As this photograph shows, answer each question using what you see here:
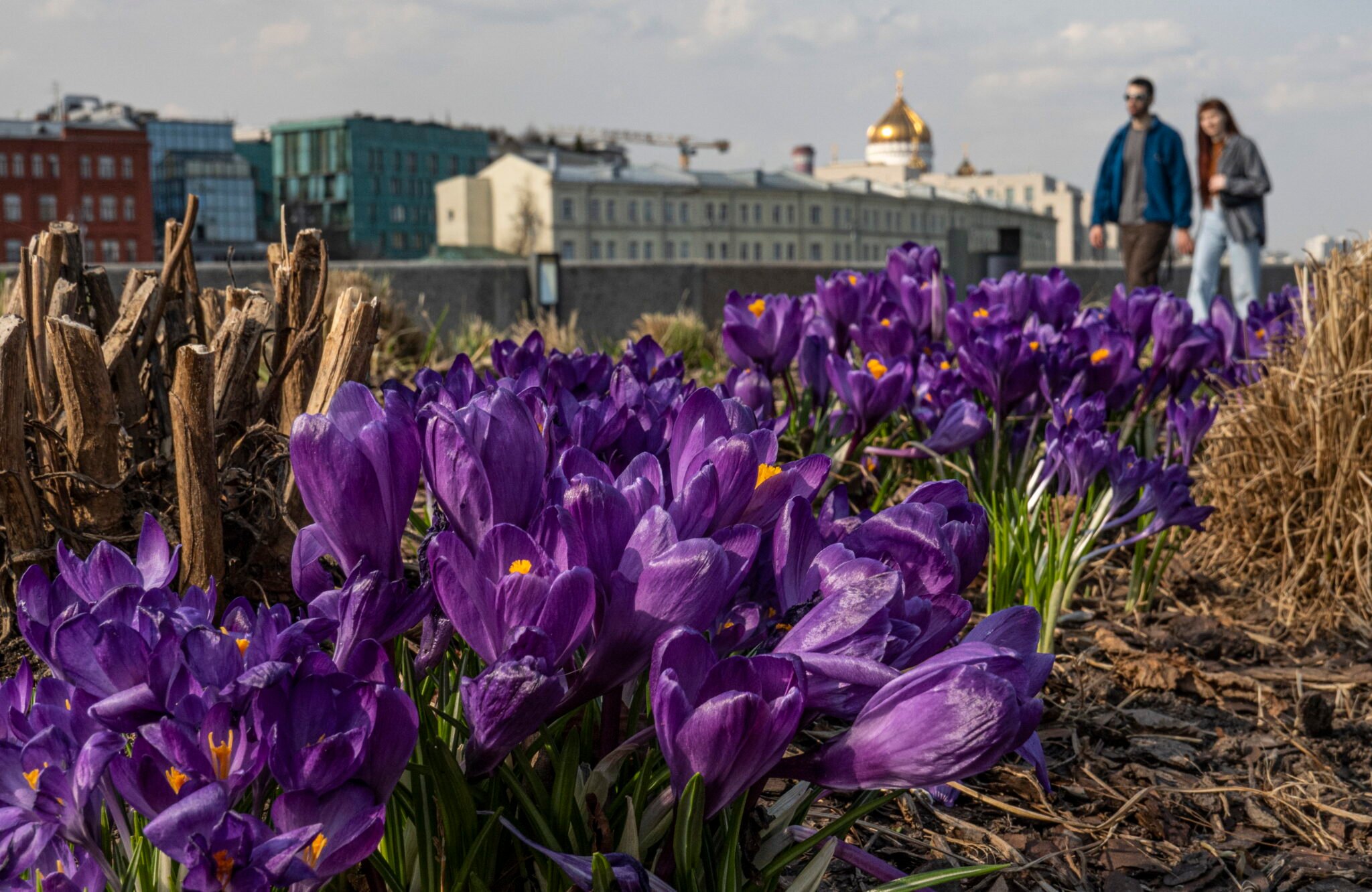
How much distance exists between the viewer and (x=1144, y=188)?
7844 mm

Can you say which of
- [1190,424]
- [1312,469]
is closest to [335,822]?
[1190,424]

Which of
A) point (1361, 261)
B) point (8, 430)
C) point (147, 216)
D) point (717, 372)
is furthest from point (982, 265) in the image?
point (147, 216)

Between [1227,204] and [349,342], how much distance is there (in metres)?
7.07

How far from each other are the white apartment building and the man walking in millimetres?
63407

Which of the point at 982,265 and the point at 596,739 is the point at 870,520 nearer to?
the point at 596,739

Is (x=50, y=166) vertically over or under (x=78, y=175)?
→ over

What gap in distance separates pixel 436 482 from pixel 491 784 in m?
0.28

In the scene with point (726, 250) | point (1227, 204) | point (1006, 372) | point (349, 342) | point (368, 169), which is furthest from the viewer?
point (368, 169)

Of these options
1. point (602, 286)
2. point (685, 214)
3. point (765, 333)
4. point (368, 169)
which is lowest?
point (765, 333)

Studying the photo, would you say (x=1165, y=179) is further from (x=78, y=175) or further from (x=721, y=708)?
(x=78, y=175)

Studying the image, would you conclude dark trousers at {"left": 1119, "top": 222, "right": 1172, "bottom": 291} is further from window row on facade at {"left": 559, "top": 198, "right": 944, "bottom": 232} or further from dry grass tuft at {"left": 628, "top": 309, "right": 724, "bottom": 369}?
window row on facade at {"left": 559, "top": 198, "right": 944, "bottom": 232}

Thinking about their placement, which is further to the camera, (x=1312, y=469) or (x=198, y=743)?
(x=1312, y=469)

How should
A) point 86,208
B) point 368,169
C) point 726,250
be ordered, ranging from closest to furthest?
1. point 726,250
2. point 86,208
3. point 368,169

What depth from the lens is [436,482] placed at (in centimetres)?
103
